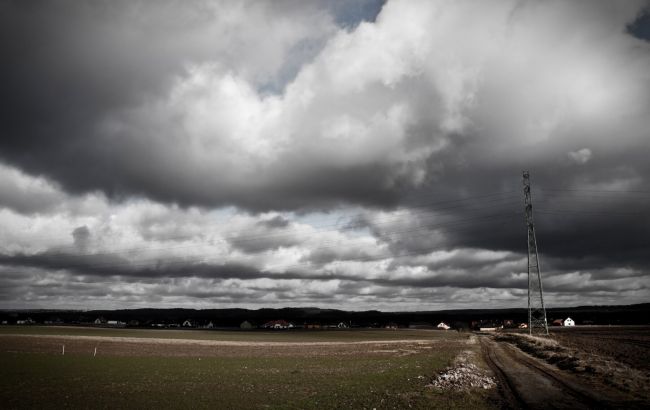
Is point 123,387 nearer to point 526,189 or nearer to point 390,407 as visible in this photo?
point 390,407

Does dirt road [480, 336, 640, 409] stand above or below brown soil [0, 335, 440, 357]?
above

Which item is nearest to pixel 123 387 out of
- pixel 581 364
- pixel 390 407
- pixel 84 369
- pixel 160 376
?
pixel 160 376

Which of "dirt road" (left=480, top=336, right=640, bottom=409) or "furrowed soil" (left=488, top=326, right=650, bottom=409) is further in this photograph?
"furrowed soil" (left=488, top=326, right=650, bottom=409)

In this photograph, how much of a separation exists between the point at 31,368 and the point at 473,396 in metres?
42.9

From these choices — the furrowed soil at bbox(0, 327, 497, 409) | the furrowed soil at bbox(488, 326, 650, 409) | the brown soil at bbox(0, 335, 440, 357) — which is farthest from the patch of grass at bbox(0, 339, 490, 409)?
the brown soil at bbox(0, 335, 440, 357)

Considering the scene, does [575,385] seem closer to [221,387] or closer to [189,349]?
[221,387]

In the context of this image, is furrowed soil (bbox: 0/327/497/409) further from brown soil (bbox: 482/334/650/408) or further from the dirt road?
brown soil (bbox: 482/334/650/408)

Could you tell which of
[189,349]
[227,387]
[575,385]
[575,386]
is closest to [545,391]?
[575,386]

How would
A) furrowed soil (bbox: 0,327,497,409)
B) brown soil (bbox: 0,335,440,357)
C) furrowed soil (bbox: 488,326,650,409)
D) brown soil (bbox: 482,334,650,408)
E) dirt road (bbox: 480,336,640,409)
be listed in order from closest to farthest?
dirt road (bbox: 480,336,640,409)
furrowed soil (bbox: 488,326,650,409)
brown soil (bbox: 482,334,650,408)
furrowed soil (bbox: 0,327,497,409)
brown soil (bbox: 0,335,440,357)

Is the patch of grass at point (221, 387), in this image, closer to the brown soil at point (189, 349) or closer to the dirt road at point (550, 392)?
the dirt road at point (550, 392)

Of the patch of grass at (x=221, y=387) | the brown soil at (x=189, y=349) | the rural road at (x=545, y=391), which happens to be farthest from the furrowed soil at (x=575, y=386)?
the brown soil at (x=189, y=349)

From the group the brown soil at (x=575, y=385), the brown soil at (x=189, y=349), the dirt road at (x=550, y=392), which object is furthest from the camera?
the brown soil at (x=189, y=349)

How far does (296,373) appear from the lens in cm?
4188

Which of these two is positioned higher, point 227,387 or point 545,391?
point 545,391
